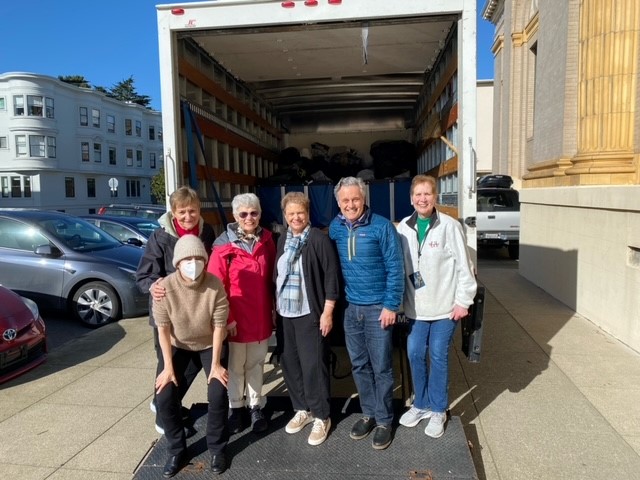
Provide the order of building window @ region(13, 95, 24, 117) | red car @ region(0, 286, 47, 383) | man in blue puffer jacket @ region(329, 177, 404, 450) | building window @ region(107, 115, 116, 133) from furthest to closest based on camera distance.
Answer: building window @ region(107, 115, 116, 133) → building window @ region(13, 95, 24, 117) → red car @ region(0, 286, 47, 383) → man in blue puffer jacket @ region(329, 177, 404, 450)

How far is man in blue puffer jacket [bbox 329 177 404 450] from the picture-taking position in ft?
9.55

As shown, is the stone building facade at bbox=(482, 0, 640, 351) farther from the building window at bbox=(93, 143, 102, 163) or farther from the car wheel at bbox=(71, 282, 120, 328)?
the building window at bbox=(93, 143, 102, 163)

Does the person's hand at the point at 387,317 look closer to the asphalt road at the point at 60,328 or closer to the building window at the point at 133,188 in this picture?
the asphalt road at the point at 60,328

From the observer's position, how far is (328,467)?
111 inches

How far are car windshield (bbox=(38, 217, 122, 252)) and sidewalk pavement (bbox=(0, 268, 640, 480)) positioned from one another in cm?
173

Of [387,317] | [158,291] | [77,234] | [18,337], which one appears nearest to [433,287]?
[387,317]

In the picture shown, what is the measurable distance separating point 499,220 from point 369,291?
10.4 m

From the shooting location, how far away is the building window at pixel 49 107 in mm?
37469

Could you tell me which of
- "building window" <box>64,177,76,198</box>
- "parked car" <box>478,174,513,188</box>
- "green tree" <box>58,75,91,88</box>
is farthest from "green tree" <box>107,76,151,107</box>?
"parked car" <box>478,174,513,188</box>

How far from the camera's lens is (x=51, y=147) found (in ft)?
125

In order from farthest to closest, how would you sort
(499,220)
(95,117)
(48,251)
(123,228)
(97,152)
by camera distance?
(97,152), (95,117), (499,220), (123,228), (48,251)

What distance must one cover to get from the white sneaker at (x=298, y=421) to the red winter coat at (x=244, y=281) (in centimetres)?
58

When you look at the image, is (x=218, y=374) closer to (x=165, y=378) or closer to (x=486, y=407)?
(x=165, y=378)

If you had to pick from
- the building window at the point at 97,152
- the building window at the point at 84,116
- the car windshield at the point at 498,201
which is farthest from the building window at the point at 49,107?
the car windshield at the point at 498,201
